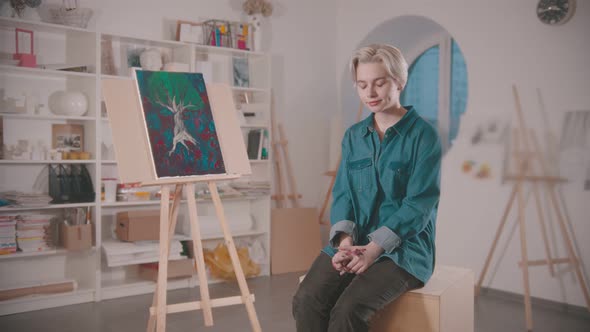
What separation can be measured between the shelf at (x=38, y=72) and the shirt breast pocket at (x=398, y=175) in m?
2.54

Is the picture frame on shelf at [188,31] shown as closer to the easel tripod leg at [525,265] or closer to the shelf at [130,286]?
the shelf at [130,286]

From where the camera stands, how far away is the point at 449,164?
435 centimetres

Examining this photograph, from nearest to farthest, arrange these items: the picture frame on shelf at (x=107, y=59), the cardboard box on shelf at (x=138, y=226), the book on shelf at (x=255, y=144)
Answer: the cardboard box on shelf at (x=138, y=226) < the picture frame on shelf at (x=107, y=59) < the book on shelf at (x=255, y=144)

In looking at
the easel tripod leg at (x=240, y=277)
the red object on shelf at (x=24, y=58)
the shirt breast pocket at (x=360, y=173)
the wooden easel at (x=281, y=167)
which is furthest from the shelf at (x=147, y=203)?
the shirt breast pocket at (x=360, y=173)

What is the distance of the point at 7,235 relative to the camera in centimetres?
358

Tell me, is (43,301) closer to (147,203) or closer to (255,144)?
(147,203)

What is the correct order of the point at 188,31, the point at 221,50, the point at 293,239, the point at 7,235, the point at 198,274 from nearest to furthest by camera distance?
the point at 198,274, the point at 7,235, the point at 188,31, the point at 221,50, the point at 293,239

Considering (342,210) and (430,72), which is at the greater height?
(430,72)

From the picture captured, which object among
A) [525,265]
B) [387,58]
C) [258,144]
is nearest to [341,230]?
[387,58]

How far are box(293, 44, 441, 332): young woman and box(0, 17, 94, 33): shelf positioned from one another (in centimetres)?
244

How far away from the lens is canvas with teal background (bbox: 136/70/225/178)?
2.82 metres

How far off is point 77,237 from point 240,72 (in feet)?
6.11

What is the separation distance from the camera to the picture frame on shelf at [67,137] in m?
3.96

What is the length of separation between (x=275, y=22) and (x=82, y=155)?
2158mm
